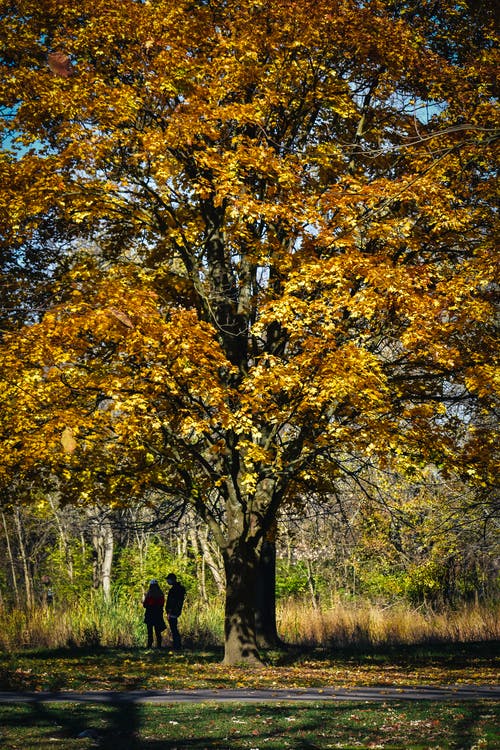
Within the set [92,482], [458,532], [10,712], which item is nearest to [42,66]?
[92,482]

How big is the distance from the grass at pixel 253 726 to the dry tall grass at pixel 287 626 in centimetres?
918

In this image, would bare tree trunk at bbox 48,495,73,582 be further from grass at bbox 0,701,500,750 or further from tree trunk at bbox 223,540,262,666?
grass at bbox 0,701,500,750

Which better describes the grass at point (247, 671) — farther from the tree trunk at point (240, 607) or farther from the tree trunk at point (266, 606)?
the tree trunk at point (266, 606)

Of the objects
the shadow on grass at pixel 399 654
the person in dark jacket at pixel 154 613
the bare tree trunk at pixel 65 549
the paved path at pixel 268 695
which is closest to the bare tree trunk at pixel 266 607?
the shadow on grass at pixel 399 654

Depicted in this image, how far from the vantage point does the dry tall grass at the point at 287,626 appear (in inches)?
644

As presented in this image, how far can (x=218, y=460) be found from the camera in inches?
562

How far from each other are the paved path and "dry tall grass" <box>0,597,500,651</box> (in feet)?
25.0

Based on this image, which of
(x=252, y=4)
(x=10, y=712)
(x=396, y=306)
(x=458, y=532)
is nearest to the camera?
(x=10, y=712)

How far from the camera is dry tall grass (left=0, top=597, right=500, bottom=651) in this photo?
16359 mm

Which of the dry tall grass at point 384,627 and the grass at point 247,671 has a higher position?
the dry tall grass at point 384,627

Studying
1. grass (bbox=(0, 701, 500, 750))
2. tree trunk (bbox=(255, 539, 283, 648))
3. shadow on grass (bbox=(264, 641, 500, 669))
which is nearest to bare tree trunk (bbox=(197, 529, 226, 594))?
tree trunk (bbox=(255, 539, 283, 648))

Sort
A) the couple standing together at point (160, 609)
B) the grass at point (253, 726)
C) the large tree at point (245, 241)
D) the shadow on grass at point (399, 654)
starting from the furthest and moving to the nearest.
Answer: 1. the couple standing together at point (160, 609)
2. the shadow on grass at point (399, 654)
3. the large tree at point (245, 241)
4. the grass at point (253, 726)

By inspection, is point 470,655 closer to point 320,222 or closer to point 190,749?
point 320,222

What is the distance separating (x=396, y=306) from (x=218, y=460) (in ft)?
13.9
